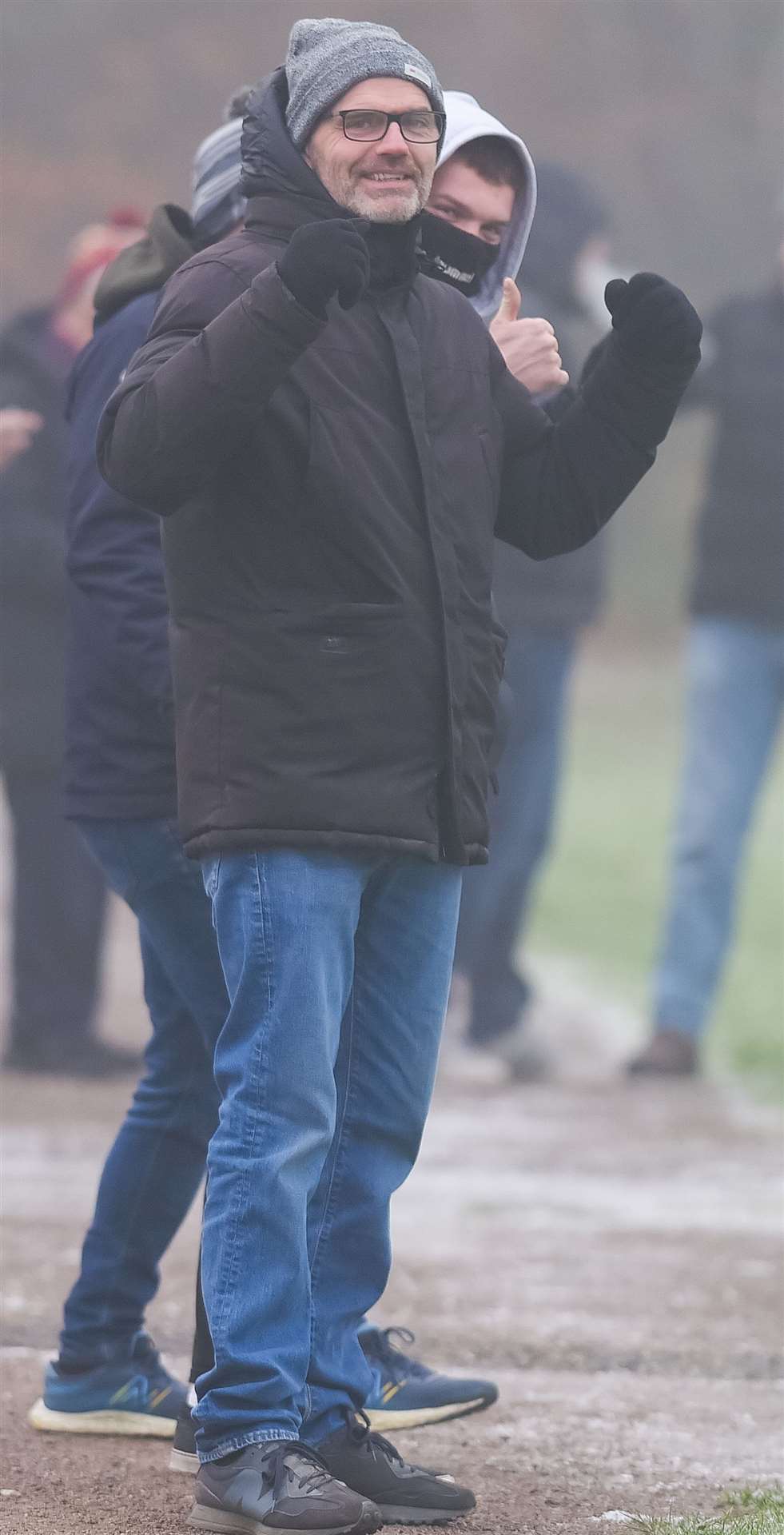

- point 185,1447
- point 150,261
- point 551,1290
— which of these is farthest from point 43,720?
point 185,1447

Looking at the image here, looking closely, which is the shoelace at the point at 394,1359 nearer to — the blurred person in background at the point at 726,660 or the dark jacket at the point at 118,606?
the dark jacket at the point at 118,606

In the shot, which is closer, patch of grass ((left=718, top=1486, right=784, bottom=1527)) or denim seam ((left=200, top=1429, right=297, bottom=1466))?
denim seam ((left=200, top=1429, right=297, bottom=1466))

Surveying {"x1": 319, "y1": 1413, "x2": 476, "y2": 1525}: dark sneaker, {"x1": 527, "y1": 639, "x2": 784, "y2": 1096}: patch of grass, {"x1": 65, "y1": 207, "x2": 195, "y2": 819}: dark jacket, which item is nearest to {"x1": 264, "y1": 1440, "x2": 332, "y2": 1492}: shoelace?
{"x1": 319, "y1": 1413, "x2": 476, "y2": 1525}: dark sneaker

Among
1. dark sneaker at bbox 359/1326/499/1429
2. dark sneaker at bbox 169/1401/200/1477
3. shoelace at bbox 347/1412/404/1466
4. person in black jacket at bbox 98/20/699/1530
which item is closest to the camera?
person in black jacket at bbox 98/20/699/1530

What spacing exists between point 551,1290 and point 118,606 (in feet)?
6.41

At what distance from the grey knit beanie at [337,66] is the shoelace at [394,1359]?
5.86 ft

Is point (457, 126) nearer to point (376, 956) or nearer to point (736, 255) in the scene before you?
point (376, 956)

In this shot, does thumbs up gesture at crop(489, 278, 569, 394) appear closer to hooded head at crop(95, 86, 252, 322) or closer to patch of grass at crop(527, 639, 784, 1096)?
hooded head at crop(95, 86, 252, 322)

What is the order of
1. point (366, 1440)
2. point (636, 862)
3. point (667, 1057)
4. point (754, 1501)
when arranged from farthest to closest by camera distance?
point (636, 862), point (667, 1057), point (754, 1501), point (366, 1440)

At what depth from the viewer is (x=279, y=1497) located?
282 cm

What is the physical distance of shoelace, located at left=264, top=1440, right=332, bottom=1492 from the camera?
284cm

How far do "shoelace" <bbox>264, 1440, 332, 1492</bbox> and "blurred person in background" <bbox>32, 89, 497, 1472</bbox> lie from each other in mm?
743

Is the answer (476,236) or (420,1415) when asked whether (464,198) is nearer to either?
(476,236)

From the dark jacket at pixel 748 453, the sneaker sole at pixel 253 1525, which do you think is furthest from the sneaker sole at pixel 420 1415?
the dark jacket at pixel 748 453
